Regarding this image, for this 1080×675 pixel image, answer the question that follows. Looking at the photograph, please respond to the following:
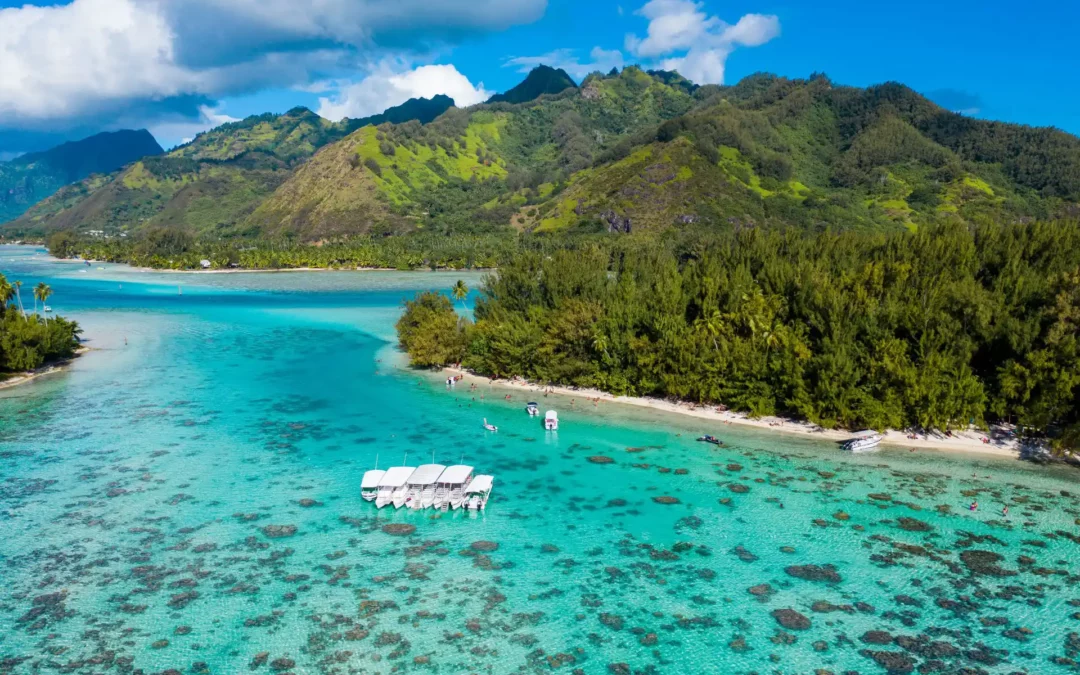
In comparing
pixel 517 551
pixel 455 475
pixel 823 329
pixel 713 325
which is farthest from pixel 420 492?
pixel 823 329

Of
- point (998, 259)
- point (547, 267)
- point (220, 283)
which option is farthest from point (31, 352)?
point (220, 283)

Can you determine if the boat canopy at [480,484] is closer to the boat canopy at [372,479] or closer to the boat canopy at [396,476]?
the boat canopy at [396,476]

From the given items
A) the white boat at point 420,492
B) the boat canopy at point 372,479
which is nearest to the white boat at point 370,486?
the boat canopy at point 372,479

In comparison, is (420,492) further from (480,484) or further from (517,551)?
(517,551)

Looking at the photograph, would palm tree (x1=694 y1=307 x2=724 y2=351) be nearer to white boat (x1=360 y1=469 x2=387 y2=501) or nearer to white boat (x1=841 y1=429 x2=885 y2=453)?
white boat (x1=841 y1=429 x2=885 y2=453)

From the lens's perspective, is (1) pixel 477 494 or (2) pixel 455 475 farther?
(2) pixel 455 475

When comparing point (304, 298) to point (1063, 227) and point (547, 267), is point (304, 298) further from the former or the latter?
point (1063, 227)
